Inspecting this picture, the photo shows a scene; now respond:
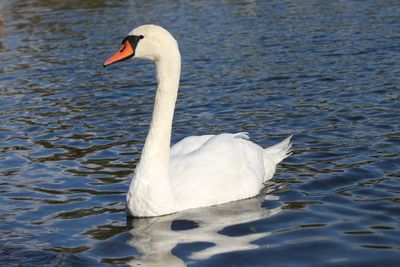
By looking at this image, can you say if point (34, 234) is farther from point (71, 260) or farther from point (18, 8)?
point (18, 8)

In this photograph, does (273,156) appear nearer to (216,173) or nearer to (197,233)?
(216,173)

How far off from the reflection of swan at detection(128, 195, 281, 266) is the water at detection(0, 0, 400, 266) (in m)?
0.02

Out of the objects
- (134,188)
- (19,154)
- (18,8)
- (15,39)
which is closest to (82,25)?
(15,39)

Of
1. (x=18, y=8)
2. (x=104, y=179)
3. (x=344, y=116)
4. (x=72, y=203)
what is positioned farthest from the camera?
(x=18, y=8)

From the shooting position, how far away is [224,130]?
39.0 ft

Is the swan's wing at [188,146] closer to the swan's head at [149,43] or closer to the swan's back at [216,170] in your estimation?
the swan's back at [216,170]

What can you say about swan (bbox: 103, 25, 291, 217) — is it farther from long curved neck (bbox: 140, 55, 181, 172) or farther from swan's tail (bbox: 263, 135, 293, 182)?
swan's tail (bbox: 263, 135, 293, 182)

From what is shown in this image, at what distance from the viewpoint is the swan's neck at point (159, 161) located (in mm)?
8164

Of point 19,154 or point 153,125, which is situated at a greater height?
point 153,125

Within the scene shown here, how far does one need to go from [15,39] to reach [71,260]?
16.5m

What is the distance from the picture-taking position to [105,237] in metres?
7.80

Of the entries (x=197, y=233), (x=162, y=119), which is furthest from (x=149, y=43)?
(x=197, y=233)

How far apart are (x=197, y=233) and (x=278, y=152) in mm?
2533

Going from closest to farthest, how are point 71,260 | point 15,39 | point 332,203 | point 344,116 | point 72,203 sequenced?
point 71,260 < point 332,203 < point 72,203 < point 344,116 < point 15,39
